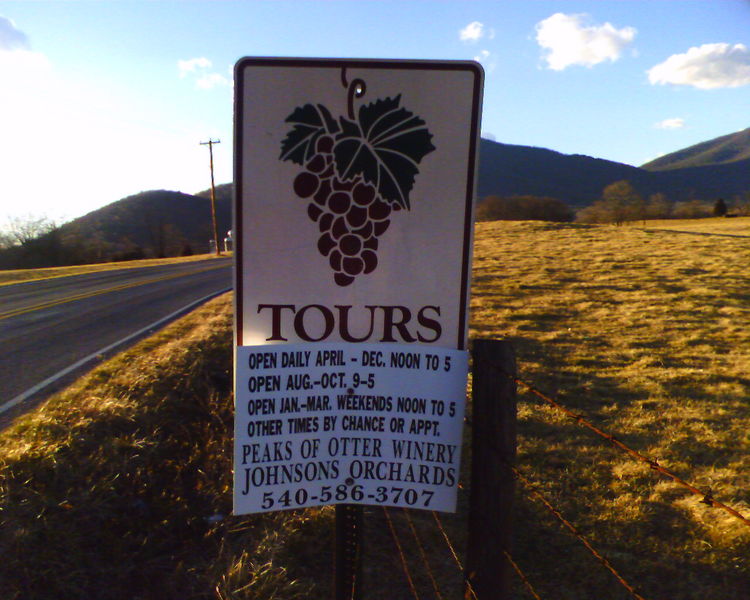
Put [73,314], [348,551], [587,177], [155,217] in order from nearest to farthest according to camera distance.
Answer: [348,551], [73,314], [155,217], [587,177]

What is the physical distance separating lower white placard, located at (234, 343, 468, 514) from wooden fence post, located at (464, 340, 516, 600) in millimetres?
109

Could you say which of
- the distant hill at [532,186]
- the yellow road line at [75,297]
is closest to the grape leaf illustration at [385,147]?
the yellow road line at [75,297]

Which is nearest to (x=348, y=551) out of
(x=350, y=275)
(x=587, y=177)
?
(x=350, y=275)

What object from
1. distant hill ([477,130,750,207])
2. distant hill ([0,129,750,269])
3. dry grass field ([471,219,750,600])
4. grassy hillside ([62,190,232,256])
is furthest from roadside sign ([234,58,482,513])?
distant hill ([477,130,750,207])

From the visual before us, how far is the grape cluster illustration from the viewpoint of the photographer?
2031 millimetres

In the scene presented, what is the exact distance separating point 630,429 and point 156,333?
22.7 ft

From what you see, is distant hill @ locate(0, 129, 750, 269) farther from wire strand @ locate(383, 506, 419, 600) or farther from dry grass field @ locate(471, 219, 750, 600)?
wire strand @ locate(383, 506, 419, 600)

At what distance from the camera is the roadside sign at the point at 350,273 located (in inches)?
79.9

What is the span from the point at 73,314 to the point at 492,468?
37.6 ft

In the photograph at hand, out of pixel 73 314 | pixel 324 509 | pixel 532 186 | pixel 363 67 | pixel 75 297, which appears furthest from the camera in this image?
pixel 532 186

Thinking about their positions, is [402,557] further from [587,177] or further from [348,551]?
[587,177]

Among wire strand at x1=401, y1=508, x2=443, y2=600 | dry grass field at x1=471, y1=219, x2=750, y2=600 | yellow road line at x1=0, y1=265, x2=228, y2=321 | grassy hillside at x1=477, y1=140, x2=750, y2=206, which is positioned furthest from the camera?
grassy hillside at x1=477, y1=140, x2=750, y2=206

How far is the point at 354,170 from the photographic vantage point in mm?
2068

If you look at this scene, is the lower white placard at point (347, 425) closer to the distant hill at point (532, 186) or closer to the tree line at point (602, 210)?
the tree line at point (602, 210)
